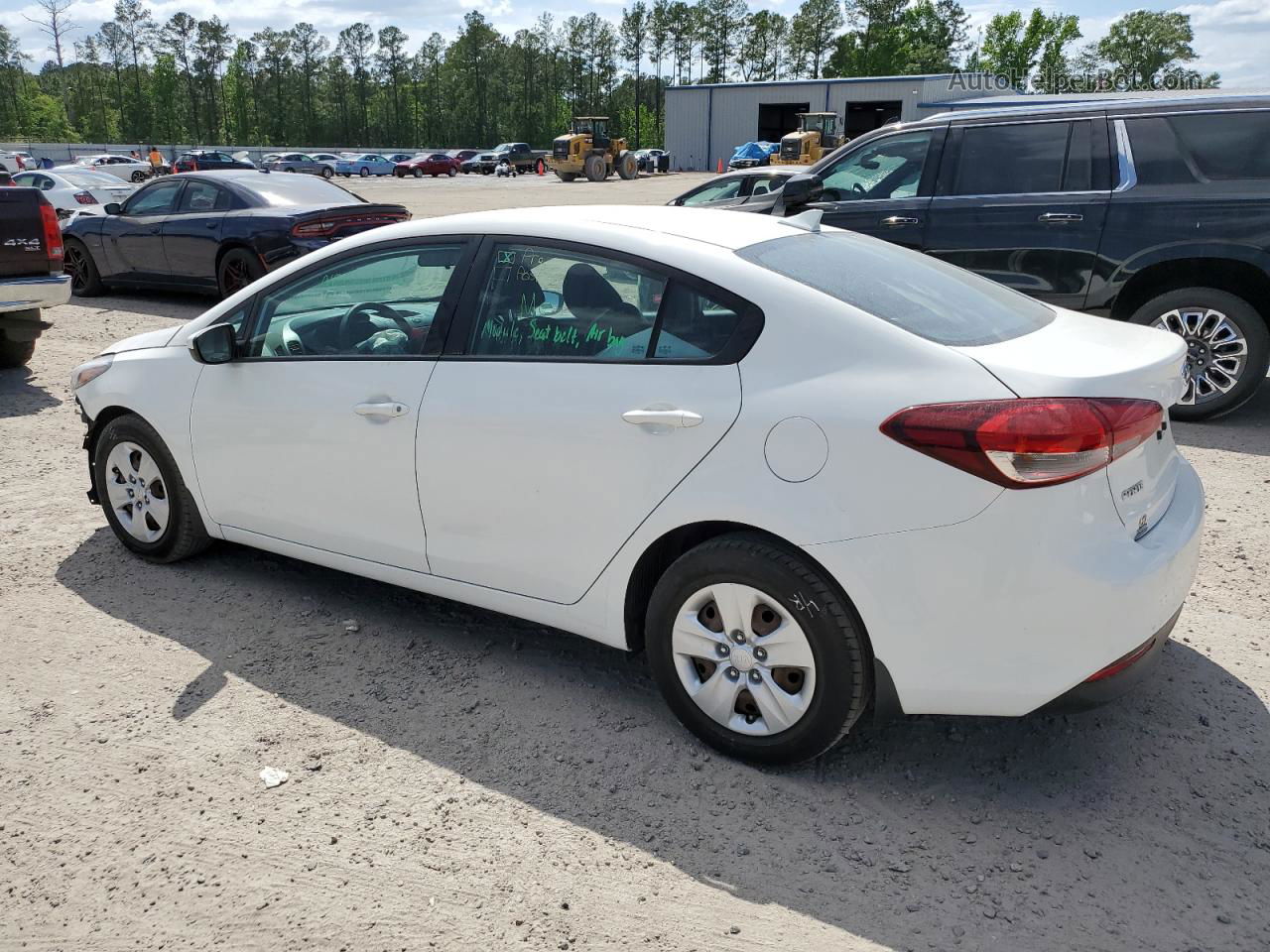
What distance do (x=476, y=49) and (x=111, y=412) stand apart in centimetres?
12319

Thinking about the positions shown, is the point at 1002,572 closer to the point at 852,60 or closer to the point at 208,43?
the point at 852,60

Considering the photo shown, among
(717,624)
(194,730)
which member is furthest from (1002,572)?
(194,730)

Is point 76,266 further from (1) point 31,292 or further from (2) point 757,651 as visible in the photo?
(2) point 757,651

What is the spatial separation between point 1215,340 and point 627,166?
1840 inches

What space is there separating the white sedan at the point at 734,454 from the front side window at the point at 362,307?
0.01 meters

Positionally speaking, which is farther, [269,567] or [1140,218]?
[1140,218]

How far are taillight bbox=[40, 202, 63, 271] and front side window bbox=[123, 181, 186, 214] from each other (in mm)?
4081

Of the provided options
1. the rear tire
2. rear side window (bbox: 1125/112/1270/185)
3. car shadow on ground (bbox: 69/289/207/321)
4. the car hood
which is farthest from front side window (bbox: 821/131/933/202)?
car shadow on ground (bbox: 69/289/207/321)

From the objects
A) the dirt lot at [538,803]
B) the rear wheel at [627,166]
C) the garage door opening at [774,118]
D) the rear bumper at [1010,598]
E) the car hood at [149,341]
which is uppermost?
the garage door opening at [774,118]

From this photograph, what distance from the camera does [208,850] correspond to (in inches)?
113

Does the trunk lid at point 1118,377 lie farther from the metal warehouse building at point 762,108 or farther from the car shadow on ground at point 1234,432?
the metal warehouse building at point 762,108

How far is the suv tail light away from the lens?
8.59ft

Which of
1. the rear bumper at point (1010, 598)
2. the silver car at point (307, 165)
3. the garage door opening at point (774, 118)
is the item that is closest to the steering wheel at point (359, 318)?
the rear bumper at point (1010, 598)

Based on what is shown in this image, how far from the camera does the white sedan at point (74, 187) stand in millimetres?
20875
